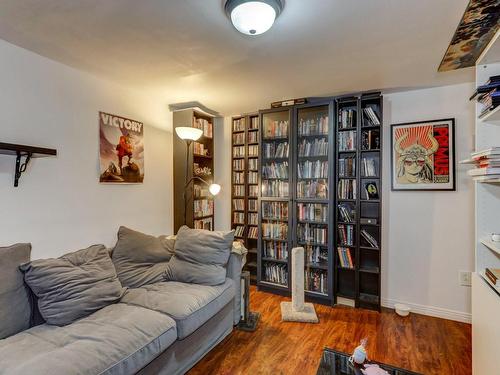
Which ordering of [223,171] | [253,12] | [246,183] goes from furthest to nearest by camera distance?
[223,171] → [246,183] → [253,12]

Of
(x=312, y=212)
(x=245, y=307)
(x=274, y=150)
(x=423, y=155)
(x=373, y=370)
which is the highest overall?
(x=274, y=150)

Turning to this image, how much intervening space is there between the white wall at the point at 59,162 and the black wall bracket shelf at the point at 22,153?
0.04m

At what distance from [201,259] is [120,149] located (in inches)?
53.5

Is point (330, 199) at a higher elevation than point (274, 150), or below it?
below

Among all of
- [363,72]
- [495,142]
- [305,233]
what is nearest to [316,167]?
[305,233]

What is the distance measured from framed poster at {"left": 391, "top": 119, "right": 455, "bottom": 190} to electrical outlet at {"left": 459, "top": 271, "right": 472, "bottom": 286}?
807 mm

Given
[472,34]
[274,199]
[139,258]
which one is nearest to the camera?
[472,34]

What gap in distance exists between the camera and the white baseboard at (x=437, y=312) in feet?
8.05

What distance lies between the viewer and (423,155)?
259 cm

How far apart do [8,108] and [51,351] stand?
62.7 inches

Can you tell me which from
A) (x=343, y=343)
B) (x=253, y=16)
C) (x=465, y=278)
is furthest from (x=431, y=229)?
(x=253, y=16)

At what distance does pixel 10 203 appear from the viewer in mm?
1786

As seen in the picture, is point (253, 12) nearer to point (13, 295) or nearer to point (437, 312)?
point (13, 295)

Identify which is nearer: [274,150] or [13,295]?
[13,295]
